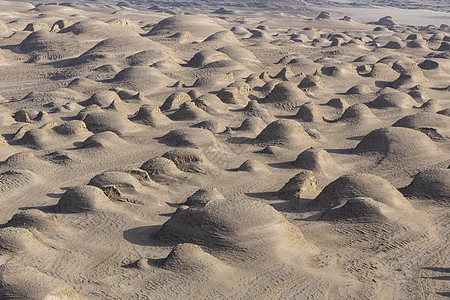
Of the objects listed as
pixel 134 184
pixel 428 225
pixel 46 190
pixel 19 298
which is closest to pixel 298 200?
pixel 428 225

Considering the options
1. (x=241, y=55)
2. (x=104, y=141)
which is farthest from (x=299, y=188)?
(x=241, y=55)

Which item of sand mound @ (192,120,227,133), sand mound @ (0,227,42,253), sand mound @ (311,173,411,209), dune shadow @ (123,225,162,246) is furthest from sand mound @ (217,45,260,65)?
sand mound @ (0,227,42,253)

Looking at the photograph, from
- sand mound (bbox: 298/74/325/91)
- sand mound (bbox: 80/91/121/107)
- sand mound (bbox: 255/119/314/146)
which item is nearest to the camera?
sand mound (bbox: 255/119/314/146)

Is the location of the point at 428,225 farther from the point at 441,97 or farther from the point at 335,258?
the point at 441,97

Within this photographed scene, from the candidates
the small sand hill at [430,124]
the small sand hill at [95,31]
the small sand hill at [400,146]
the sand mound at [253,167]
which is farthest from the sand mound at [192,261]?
the small sand hill at [95,31]

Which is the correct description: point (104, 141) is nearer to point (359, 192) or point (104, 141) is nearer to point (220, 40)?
point (359, 192)

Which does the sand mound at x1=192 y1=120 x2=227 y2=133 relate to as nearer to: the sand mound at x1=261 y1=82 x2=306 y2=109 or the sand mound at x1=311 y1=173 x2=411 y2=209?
the sand mound at x1=261 y1=82 x2=306 y2=109
